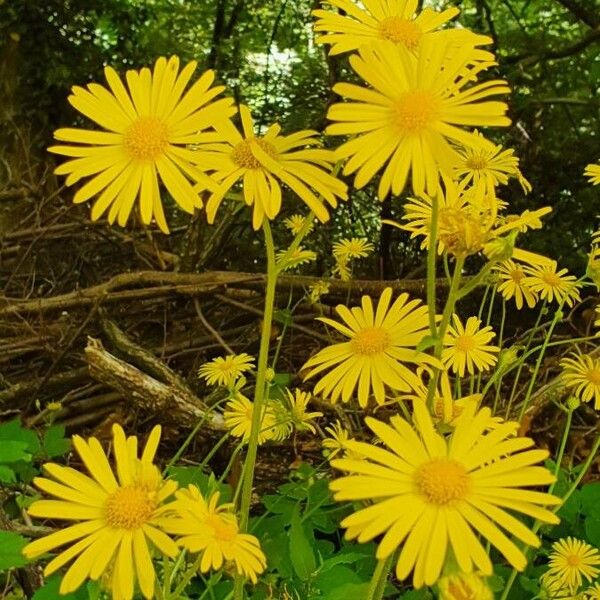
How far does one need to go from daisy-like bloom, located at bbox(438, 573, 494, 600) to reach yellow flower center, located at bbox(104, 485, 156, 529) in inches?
10.6

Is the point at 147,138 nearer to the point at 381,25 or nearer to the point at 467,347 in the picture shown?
the point at 381,25

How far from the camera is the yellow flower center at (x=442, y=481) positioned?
65 cm

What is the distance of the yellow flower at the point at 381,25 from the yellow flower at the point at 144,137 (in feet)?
0.48

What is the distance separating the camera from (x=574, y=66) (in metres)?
3.69

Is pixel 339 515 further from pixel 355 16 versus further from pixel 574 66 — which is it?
pixel 574 66

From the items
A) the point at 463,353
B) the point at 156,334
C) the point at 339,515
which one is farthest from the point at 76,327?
the point at 463,353

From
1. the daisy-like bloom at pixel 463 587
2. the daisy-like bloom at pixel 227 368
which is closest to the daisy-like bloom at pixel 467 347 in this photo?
the daisy-like bloom at pixel 227 368

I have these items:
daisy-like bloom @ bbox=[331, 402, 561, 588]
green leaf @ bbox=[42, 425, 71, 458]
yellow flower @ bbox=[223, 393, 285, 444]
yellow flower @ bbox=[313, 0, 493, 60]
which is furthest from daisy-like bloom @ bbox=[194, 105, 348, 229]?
green leaf @ bbox=[42, 425, 71, 458]

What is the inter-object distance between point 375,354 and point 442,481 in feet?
0.90

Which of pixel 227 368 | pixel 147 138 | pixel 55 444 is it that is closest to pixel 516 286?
pixel 227 368

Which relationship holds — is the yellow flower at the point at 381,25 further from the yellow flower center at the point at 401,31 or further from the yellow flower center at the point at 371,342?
the yellow flower center at the point at 371,342

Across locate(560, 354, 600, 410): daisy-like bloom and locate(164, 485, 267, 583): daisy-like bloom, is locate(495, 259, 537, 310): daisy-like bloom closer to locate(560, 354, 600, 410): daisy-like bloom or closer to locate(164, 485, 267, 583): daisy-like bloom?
locate(560, 354, 600, 410): daisy-like bloom

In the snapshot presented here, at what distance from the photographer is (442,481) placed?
669mm

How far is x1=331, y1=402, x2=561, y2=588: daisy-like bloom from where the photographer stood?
1.99 feet
